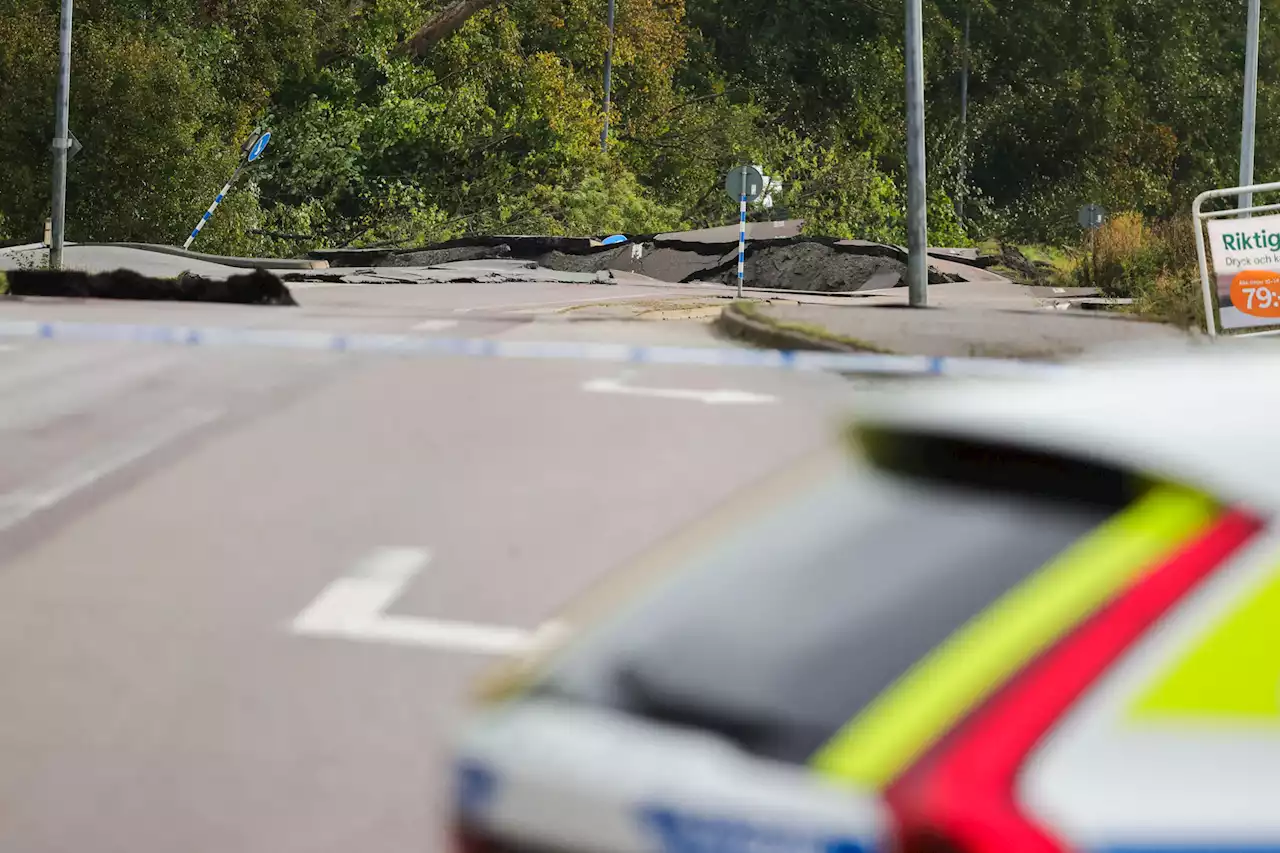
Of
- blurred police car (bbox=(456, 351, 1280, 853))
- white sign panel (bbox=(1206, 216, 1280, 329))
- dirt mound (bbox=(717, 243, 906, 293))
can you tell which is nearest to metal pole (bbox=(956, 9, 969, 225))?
dirt mound (bbox=(717, 243, 906, 293))

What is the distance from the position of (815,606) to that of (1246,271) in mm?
13483

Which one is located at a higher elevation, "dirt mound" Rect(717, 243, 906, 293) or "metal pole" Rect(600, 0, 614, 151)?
"metal pole" Rect(600, 0, 614, 151)

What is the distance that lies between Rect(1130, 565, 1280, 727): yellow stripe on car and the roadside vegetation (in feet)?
63.4

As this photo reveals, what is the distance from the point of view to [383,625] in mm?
6828

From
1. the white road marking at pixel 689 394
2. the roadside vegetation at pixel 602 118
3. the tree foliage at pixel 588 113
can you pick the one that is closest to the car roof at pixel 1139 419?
the white road marking at pixel 689 394

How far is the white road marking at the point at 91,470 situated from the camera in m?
8.95

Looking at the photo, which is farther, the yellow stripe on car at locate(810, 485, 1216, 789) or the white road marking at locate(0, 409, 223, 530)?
the white road marking at locate(0, 409, 223, 530)

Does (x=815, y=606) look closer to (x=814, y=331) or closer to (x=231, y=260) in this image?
(x=814, y=331)

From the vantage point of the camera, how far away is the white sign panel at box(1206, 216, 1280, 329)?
1470cm

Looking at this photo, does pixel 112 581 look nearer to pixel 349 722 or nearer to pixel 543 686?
pixel 349 722

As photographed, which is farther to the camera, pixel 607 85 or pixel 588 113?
pixel 607 85

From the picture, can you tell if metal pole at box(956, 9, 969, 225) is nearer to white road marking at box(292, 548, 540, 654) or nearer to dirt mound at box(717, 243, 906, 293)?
dirt mound at box(717, 243, 906, 293)

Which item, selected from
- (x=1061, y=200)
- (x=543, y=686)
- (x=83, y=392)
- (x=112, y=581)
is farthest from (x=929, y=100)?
(x=543, y=686)

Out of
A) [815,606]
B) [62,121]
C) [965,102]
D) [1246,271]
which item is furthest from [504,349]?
[965,102]
